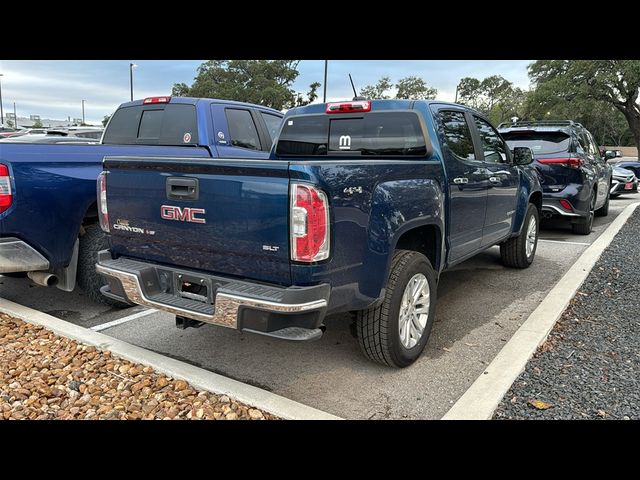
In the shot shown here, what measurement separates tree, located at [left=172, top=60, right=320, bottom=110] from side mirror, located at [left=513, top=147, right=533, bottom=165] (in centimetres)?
3793

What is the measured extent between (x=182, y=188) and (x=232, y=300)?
31.3 inches

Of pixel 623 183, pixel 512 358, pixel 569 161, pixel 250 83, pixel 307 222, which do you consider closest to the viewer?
pixel 307 222

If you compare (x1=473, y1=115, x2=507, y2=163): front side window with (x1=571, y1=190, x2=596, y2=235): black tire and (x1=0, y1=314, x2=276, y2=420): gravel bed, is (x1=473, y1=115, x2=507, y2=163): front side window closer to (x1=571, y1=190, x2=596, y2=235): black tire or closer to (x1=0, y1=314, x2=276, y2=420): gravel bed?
(x1=0, y1=314, x2=276, y2=420): gravel bed

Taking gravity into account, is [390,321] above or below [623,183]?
below

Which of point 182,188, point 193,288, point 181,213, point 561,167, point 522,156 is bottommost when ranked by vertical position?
point 193,288

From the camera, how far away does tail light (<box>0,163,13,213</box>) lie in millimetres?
3896

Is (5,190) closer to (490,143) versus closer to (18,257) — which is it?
(18,257)

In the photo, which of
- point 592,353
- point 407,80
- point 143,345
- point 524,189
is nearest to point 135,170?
point 143,345

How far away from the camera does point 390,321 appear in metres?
3.27

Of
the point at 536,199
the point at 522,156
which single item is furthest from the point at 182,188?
the point at 536,199

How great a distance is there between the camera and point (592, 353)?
12.0 ft

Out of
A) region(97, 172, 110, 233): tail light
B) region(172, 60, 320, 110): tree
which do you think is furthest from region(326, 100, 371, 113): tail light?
region(172, 60, 320, 110): tree

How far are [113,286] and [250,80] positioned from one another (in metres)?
44.2

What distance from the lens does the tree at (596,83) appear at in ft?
83.1
